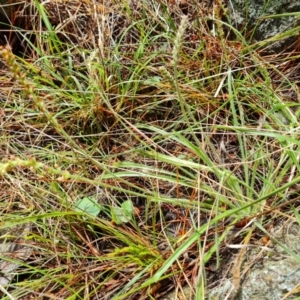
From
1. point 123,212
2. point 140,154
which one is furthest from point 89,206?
point 140,154

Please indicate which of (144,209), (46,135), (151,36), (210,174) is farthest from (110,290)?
(151,36)

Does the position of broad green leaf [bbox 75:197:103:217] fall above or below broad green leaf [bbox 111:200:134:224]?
below

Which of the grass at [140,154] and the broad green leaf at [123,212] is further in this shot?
the broad green leaf at [123,212]

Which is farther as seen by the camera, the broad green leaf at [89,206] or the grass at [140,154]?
the broad green leaf at [89,206]

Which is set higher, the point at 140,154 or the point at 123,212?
the point at 140,154

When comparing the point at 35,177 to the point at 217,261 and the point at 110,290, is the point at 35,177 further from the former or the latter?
the point at 217,261

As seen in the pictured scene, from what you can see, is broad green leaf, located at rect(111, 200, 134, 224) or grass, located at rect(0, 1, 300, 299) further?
broad green leaf, located at rect(111, 200, 134, 224)

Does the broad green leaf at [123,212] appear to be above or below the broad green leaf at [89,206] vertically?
above

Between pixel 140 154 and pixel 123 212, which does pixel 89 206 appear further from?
pixel 140 154
